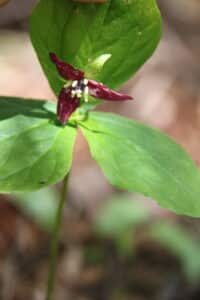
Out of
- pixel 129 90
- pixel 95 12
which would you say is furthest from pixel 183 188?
pixel 129 90

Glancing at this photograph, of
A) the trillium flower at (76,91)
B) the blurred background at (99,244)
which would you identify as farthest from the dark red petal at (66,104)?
the blurred background at (99,244)

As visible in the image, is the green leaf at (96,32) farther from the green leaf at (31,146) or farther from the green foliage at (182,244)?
the green foliage at (182,244)

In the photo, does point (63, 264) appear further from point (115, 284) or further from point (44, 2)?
point (44, 2)

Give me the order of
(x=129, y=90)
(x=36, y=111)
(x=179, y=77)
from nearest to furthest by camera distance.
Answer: (x=36, y=111)
(x=129, y=90)
(x=179, y=77)

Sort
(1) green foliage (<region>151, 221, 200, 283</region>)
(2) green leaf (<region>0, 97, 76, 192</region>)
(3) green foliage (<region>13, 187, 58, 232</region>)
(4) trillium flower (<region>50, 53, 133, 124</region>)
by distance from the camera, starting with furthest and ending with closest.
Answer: (3) green foliage (<region>13, 187, 58, 232</region>), (1) green foliage (<region>151, 221, 200, 283</region>), (4) trillium flower (<region>50, 53, 133, 124</region>), (2) green leaf (<region>0, 97, 76, 192</region>)

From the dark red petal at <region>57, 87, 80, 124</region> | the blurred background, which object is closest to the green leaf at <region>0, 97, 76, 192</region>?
the dark red petal at <region>57, 87, 80, 124</region>

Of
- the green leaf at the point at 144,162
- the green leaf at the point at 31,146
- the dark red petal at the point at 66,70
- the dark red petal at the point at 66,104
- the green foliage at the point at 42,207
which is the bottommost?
the green foliage at the point at 42,207

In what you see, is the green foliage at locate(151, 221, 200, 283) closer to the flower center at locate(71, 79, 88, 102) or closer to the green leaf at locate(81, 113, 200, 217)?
the green leaf at locate(81, 113, 200, 217)
